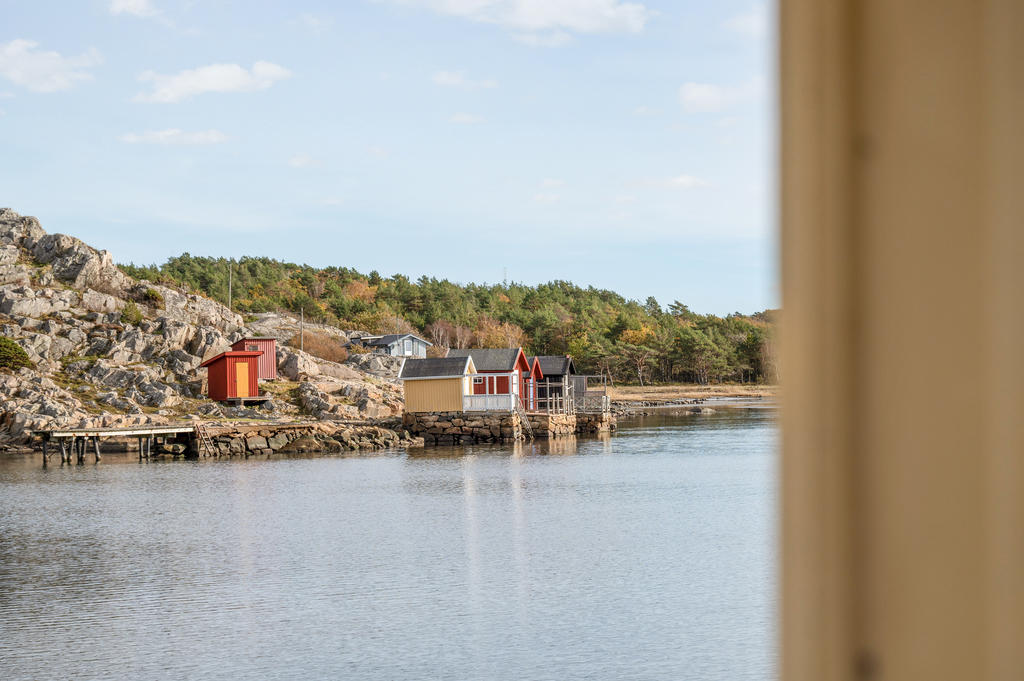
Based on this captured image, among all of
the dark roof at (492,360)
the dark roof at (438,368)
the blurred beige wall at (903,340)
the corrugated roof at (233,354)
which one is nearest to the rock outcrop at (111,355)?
the corrugated roof at (233,354)

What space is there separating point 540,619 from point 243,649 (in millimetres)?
4077

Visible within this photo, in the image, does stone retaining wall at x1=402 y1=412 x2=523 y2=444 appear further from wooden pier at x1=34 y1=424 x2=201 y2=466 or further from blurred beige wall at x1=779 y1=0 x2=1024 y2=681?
blurred beige wall at x1=779 y1=0 x2=1024 y2=681

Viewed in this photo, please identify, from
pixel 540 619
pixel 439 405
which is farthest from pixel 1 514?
pixel 439 405

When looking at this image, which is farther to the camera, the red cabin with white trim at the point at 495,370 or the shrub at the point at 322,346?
the shrub at the point at 322,346

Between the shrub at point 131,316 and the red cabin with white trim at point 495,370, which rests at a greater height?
the shrub at point 131,316

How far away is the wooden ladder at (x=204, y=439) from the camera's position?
1727 inches

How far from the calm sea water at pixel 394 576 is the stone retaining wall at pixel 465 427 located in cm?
1377

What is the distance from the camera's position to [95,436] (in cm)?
4247

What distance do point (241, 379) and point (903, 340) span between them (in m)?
52.3

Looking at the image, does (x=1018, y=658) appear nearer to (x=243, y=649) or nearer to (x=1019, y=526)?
(x=1019, y=526)

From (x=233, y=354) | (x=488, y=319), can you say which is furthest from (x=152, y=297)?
(x=488, y=319)

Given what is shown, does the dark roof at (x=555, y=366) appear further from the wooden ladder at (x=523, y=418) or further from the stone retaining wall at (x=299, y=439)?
the stone retaining wall at (x=299, y=439)

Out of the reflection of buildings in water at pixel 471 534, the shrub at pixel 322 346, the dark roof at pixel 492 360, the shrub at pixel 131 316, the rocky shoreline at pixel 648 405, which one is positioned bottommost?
the reflection of buildings in water at pixel 471 534

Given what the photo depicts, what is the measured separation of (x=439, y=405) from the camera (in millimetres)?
48750
